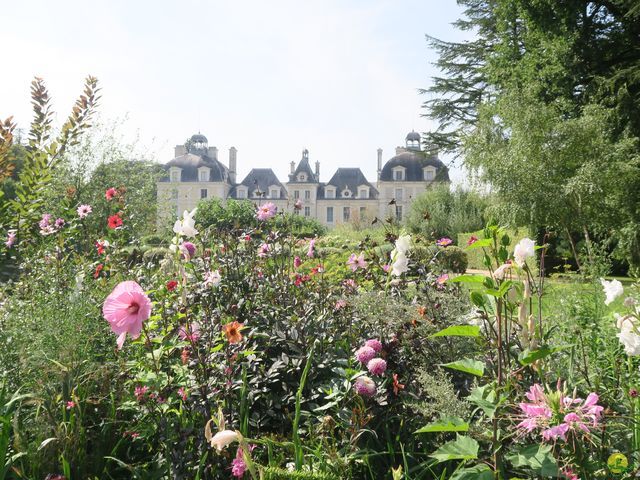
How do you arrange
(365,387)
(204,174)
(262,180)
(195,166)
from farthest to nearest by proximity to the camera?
1. (195,166)
2. (262,180)
3. (204,174)
4. (365,387)

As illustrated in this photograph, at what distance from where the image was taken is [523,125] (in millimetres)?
15766

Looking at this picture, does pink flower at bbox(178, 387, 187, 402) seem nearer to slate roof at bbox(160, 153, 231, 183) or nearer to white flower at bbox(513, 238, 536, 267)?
white flower at bbox(513, 238, 536, 267)

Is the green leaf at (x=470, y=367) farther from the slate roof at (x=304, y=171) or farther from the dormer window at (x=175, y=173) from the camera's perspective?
the dormer window at (x=175, y=173)

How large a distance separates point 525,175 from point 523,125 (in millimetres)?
1657

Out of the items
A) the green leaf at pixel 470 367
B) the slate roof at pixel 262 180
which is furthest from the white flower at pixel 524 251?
the slate roof at pixel 262 180

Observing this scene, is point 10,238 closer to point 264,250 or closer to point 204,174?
point 264,250

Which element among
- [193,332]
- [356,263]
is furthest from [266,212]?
[193,332]

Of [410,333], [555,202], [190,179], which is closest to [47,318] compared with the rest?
[410,333]

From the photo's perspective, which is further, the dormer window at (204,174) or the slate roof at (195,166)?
the slate roof at (195,166)

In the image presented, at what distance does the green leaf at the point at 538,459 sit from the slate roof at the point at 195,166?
4758 centimetres

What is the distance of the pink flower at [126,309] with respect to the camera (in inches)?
63.5

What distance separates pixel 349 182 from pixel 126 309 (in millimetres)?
47245

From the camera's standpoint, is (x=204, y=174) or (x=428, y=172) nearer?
(x=428, y=172)

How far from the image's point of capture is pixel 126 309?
1.63m
